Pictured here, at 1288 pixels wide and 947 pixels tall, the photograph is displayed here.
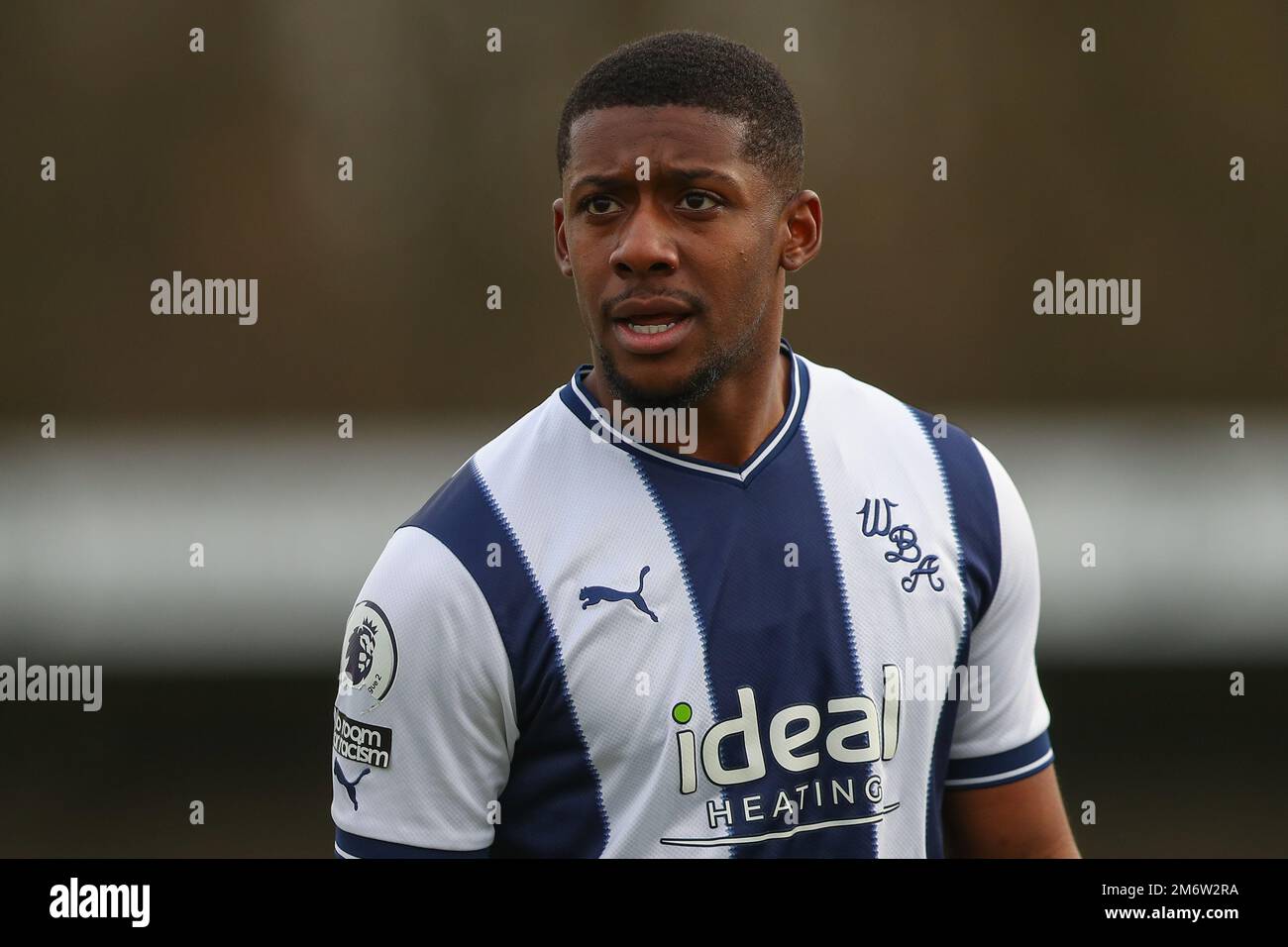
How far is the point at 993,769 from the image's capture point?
2090 mm

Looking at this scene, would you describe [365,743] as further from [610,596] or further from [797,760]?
[797,760]

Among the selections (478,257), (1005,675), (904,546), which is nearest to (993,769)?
(1005,675)

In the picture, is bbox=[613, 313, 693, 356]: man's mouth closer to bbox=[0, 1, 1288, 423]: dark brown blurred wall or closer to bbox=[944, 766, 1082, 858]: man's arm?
bbox=[944, 766, 1082, 858]: man's arm

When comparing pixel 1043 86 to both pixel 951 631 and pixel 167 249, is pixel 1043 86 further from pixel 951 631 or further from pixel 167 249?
pixel 951 631

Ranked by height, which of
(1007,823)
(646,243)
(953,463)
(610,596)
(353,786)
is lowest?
(1007,823)

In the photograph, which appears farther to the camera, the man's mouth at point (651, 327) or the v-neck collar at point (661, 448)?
the v-neck collar at point (661, 448)

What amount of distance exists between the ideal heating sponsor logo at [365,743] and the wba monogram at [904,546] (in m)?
0.71

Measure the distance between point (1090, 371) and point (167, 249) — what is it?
398 cm

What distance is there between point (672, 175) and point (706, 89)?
0.13 metres

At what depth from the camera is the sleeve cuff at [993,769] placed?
2.09 m

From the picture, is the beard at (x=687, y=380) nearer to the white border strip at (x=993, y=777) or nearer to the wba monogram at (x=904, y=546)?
the wba monogram at (x=904, y=546)

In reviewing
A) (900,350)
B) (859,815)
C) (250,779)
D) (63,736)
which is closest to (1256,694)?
(900,350)

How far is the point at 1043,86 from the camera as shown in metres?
5.94

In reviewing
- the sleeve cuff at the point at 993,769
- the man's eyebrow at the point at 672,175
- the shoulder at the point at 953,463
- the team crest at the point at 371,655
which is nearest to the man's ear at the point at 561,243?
the man's eyebrow at the point at 672,175
